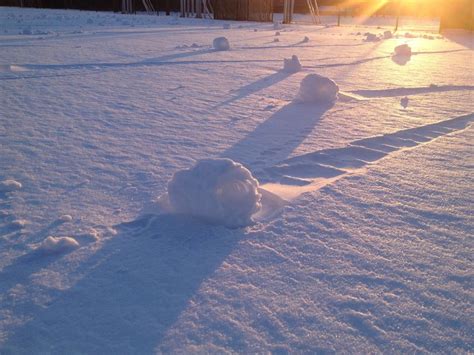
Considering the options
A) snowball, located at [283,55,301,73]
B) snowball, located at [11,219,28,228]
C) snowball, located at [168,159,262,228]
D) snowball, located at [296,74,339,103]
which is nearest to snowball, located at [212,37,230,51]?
snowball, located at [283,55,301,73]

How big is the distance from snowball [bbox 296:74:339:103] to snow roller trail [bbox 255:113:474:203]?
854 millimetres

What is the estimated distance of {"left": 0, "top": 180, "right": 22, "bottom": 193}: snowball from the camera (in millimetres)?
1598

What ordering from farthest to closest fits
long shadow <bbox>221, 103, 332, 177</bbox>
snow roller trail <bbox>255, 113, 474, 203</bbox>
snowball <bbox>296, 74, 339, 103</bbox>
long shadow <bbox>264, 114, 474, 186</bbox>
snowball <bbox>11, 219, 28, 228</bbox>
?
1. snowball <bbox>296, 74, 339, 103</bbox>
2. long shadow <bbox>221, 103, 332, 177</bbox>
3. long shadow <bbox>264, 114, 474, 186</bbox>
4. snow roller trail <bbox>255, 113, 474, 203</bbox>
5. snowball <bbox>11, 219, 28, 228</bbox>

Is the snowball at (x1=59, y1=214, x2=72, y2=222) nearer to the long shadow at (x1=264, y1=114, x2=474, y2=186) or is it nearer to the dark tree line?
the long shadow at (x1=264, y1=114, x2=474, y2=186)

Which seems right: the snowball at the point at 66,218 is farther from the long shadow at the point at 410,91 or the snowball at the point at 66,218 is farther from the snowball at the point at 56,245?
the long shadow at the point at 410,91

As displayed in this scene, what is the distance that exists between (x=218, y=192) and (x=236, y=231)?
15 cm

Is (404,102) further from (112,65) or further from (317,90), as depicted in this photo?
(112,65)

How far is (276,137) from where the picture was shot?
2.33m

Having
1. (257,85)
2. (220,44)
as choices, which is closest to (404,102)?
(257,85)

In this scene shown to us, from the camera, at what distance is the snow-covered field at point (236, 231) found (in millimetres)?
930

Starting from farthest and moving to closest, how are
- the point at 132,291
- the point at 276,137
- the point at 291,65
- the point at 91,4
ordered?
the point at 91,4, the point at 291,65, the point at 276,137, the point at 132,291

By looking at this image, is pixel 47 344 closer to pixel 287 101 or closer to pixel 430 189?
pixel 430 189

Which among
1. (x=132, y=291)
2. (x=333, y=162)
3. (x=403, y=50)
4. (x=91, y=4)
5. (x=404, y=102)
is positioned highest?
(x=91, y=4)

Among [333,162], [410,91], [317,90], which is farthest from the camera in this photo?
[410,91]
